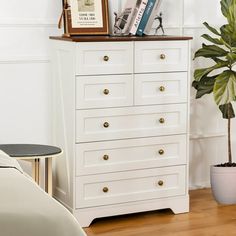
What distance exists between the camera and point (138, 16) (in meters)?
4.14

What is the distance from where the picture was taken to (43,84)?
4.20 metres

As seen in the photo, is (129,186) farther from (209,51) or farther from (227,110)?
(209,51)

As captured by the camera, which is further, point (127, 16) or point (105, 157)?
point (127, 16)

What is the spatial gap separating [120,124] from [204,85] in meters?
0.68

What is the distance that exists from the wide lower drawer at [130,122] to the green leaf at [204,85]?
217mm

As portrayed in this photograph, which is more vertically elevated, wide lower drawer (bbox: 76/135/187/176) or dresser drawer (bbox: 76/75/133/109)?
dresser drawer (bbox: 76/75/133/109)

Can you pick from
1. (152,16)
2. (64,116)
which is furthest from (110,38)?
(64,116)

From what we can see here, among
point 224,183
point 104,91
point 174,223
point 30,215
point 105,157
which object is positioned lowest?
point 174,223

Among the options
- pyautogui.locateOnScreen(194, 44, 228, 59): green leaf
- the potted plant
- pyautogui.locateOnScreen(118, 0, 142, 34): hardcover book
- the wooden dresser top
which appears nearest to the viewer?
the wooden dresser top

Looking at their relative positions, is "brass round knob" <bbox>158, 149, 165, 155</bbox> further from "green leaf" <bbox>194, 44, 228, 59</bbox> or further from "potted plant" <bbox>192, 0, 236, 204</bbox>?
"green leaf" <bbox>194, 44, 228, 59</bbox>

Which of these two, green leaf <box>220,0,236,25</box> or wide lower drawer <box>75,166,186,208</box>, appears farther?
green leaf <box>220,0,236,25</box>

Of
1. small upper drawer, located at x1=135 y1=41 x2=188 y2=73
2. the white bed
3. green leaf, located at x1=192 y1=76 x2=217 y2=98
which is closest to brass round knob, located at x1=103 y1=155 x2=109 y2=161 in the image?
small upper drawer, located at x1=135 y1=41 x2=188 y2=73

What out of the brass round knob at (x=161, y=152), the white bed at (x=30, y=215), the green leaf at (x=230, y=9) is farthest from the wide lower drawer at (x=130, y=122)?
the white bed at (x=30, y=215)

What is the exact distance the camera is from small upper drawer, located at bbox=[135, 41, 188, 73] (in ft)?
13.2
